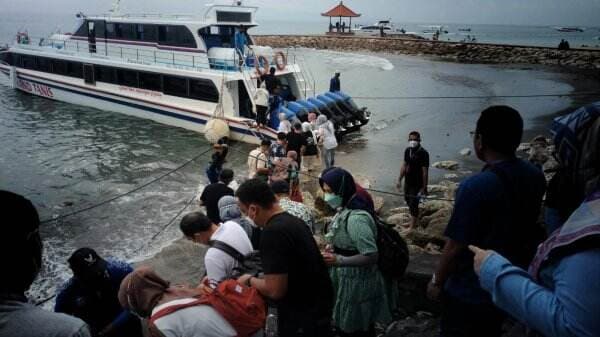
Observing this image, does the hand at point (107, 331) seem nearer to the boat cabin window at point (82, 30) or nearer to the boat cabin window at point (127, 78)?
the boat cabin window at point (127, 78)

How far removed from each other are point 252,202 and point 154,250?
5.52 metres

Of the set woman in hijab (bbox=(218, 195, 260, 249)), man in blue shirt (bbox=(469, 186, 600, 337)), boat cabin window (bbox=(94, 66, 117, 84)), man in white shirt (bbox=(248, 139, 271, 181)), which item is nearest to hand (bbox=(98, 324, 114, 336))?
woman in hijab (bbox=(218, 195, 260, 249))

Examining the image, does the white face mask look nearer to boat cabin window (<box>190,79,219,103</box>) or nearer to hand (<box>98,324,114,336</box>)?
hand (<box>98,324,114,336</box>)

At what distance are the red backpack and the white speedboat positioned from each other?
10883mm

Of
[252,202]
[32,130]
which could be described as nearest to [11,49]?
[32,130]

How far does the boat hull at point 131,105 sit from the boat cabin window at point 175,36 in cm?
245

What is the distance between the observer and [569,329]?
145cm

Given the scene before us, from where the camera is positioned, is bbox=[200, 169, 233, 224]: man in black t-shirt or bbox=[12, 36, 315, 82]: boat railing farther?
bbox=[12, 36, 315, 82]: boat railing

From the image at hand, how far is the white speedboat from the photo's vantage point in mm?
14788

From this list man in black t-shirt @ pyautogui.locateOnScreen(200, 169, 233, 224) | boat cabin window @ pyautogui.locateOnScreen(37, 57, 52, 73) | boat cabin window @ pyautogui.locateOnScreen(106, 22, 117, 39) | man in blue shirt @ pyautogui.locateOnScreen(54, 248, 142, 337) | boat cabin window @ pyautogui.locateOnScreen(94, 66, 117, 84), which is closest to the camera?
man in blue shirt @ pyautogui.locateOnScreen(54, 248, 142, 337)

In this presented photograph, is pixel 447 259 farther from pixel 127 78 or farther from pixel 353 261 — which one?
pixel 127 78

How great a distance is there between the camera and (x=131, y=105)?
17.5 m

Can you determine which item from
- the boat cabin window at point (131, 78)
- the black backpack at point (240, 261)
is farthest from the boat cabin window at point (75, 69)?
the black backpack at point (240, 261)

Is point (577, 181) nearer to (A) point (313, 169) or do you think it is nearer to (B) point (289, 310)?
(B) point (289, 310)
